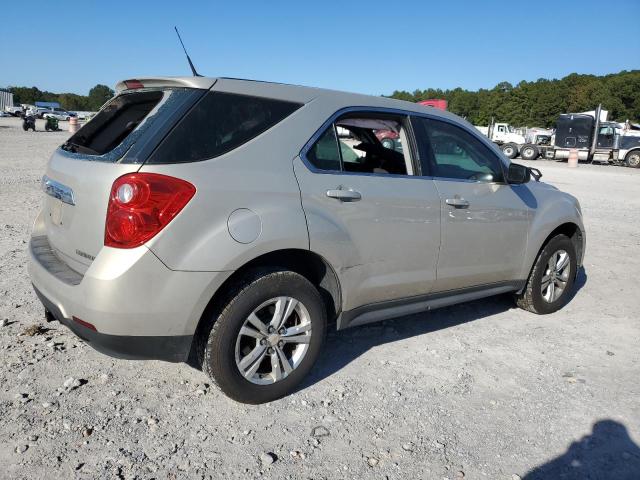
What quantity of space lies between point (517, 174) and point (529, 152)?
103 feet

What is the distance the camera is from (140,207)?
8.37 ft

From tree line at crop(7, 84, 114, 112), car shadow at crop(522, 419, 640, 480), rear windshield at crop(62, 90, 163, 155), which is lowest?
car shadow at crop(522, 419, 640, 480)

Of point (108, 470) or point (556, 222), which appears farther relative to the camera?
point (556, 222)

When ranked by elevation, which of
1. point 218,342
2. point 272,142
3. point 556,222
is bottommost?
point 218,342

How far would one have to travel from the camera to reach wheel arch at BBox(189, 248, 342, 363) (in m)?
2.85

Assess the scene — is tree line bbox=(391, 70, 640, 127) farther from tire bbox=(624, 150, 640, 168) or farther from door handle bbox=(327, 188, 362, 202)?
door handle bbox=(327, 188, 362, 202)

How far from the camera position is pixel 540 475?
2615 mm

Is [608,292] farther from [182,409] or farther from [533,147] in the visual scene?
[533,147]

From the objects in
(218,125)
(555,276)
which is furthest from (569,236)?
(218,125)

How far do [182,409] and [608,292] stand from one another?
474 centimetres

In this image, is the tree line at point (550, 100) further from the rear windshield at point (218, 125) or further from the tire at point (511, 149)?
the rear windshield at point (218, 125)

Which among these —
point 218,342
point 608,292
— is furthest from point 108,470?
point 608,292

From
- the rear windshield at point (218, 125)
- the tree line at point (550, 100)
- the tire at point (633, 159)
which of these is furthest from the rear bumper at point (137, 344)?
the tree line at point (550, 100)

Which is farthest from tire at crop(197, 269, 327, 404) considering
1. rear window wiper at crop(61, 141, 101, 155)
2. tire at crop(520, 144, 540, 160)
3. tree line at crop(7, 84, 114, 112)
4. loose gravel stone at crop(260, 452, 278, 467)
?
tree line at crop(7, 84, 114, 112)
